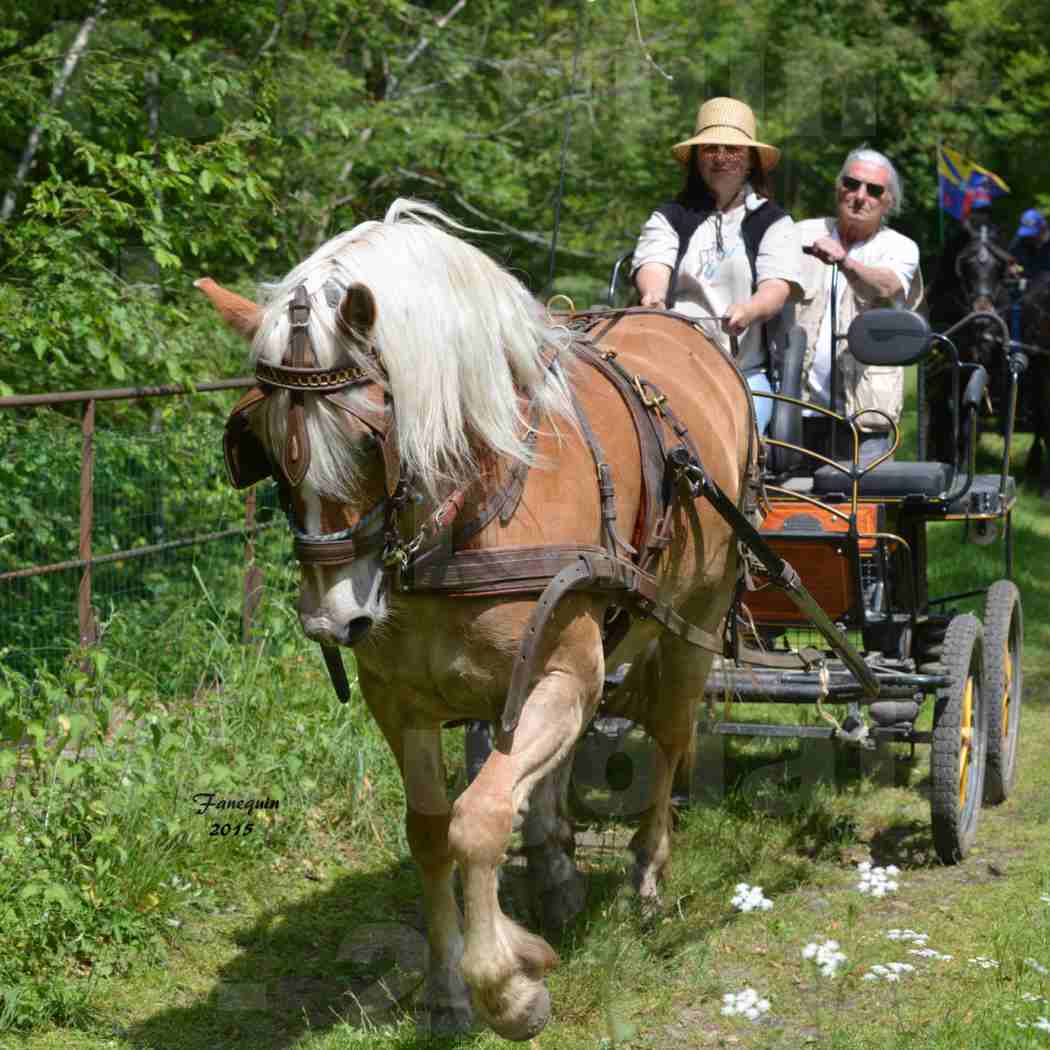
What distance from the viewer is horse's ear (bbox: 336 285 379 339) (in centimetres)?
275

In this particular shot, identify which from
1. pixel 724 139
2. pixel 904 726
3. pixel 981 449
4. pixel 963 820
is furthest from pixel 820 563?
pixel 981 449

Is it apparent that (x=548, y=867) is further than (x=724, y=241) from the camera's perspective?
No

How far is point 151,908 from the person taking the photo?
4078 mm

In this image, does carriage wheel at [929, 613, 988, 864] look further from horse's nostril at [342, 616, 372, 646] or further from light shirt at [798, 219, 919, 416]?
horse's nostril at [342, 616, 372, 646]

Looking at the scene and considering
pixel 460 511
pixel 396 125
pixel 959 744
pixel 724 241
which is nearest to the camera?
pixel 460 511

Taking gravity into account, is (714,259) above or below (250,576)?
above

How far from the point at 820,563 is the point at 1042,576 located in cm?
508

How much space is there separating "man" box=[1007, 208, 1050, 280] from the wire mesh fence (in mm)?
10180

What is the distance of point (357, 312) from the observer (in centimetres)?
278

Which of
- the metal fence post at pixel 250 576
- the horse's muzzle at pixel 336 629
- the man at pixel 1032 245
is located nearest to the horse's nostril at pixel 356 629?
the horse's muzzle at pixel 336 629

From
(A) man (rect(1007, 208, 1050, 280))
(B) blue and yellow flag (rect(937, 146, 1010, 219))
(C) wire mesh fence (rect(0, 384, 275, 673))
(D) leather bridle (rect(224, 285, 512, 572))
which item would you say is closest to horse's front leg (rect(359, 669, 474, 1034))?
(D) leather bridle (rect(224, 285, 512, 572))

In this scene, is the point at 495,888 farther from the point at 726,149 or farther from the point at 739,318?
the point at 726,149

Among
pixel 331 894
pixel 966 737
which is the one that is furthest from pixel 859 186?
pixel 331 894

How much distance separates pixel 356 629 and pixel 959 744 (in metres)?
2.57
